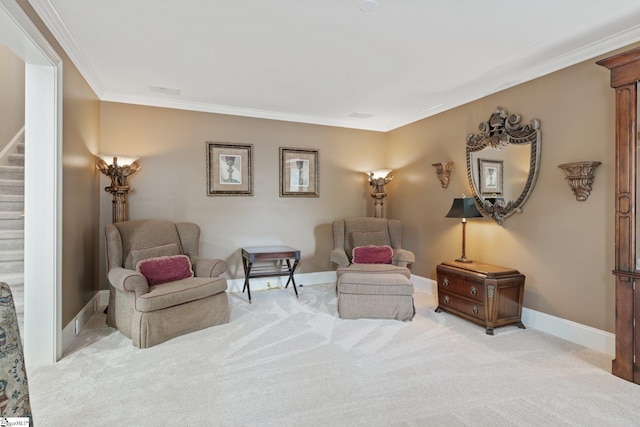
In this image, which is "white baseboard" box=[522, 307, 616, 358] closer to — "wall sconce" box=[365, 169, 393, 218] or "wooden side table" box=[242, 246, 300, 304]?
"wall sconce" box=[365, 169, 393, 218]

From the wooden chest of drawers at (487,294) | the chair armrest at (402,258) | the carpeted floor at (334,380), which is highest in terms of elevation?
the chair armrest at (402,258)

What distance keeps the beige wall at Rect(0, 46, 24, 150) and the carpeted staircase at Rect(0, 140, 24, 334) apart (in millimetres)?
206

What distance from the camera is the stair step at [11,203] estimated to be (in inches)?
146

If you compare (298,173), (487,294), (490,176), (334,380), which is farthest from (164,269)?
(490,176)

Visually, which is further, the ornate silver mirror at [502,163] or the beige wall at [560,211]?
the ornate silver mirror at [502,163]

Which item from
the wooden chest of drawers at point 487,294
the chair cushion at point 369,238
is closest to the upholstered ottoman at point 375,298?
the wooden chest of drawers at point 487,294

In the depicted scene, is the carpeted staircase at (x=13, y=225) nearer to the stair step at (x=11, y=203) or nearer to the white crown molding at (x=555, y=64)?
the stair step at (x=11, y=203)

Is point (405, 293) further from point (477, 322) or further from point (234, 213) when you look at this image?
point (234, 213)

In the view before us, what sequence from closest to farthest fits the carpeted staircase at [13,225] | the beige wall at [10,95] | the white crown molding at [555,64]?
the white crown molding at [555,64] → the carpeted staircase at [13,225] → the beige wall at [10,95]

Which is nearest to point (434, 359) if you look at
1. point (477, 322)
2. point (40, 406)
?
point (477, 322)

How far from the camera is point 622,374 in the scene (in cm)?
246

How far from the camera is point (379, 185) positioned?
5340 millimetres

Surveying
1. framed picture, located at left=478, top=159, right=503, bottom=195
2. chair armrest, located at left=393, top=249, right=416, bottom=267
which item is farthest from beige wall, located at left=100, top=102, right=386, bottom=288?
framed picture, located at left=478, top=159, right=503, bottom=195

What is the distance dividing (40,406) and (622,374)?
12.7ft
